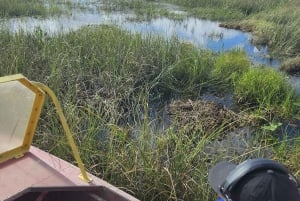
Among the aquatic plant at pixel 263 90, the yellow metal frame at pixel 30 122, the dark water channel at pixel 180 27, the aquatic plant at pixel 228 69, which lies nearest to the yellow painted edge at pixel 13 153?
the yellow metal frame at pixel 30 122

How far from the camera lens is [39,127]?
3.70 metres

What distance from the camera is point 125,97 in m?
4.89

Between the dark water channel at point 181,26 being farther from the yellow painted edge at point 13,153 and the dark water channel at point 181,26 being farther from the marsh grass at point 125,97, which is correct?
the yellow painted edge at point 13,153

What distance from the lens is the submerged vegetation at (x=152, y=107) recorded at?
3.06 m

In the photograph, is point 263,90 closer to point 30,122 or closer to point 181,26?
point 30,122

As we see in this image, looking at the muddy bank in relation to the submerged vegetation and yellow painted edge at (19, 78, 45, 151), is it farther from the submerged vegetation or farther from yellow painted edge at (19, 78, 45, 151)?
yellow painted edge at (19, 78, 45, 151)

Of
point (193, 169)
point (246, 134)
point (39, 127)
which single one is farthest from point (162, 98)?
point (193, 169)

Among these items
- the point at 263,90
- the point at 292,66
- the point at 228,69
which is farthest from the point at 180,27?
the point at 263,90

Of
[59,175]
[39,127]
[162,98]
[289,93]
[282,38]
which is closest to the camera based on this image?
[59,175]

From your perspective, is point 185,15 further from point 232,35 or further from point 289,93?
point 289,93

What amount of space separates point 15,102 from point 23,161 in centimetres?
45

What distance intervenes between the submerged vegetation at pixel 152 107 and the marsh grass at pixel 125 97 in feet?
0.04

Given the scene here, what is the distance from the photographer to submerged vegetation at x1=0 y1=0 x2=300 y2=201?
10.0 feet

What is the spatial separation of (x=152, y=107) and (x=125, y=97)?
1.98 ft
